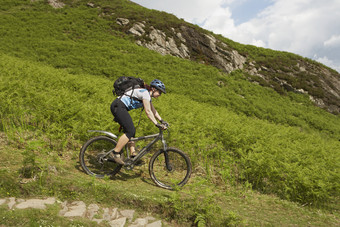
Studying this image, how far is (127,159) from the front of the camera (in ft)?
18.8

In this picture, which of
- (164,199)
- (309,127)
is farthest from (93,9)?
(164,199)

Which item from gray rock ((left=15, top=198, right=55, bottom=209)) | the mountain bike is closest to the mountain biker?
Result: the mountain bike

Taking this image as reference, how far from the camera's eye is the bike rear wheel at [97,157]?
5.62 meters

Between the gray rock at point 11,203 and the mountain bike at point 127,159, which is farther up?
the mountain bike at point 127,159

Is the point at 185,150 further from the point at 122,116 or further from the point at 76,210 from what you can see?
the point at 76,210

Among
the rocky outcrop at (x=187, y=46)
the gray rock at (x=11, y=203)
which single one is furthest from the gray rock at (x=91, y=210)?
the rocky outcrop at (x=187, y=46)

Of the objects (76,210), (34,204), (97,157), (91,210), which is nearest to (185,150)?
(97,157)

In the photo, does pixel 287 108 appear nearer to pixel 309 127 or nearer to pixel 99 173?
pixel 309 127

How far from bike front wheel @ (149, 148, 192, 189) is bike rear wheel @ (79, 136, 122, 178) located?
39.1 inches

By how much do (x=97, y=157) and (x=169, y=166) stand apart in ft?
6.32

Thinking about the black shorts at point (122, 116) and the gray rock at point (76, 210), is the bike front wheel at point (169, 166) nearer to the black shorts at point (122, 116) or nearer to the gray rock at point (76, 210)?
the black shorts at point (122, 116)

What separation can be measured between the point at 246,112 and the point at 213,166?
13768 mm

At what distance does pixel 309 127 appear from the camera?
2033 cm

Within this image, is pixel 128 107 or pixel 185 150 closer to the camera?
pixel 128 107
